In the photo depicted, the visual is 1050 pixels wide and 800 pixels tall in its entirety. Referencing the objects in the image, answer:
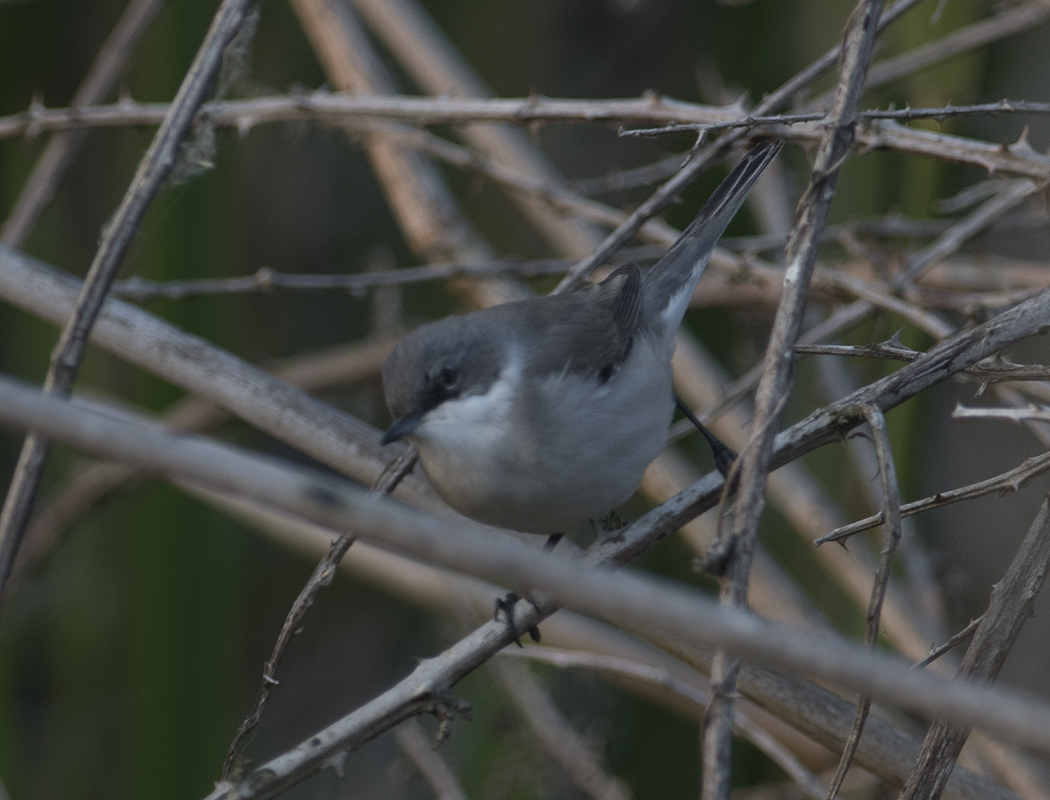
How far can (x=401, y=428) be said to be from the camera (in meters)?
1.83

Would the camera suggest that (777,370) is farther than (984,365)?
No

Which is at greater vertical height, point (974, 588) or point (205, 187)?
point (205, 187)

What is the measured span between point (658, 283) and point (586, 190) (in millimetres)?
438

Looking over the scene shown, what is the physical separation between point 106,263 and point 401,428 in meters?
0.64

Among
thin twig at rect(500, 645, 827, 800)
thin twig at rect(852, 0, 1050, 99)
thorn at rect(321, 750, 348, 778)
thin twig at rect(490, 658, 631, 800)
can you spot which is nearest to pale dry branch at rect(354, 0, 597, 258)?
thin twig at rect(852, 0, 1050, 99)

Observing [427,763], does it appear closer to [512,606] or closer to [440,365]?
[512,606]

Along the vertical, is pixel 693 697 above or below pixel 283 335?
below

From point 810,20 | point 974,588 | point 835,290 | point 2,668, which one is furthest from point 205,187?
point 974,588

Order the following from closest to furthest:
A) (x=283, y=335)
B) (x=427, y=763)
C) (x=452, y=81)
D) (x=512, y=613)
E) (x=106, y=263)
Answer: (x=106, y=263) < (x=512, y=613) < (x=427, y=763) < (x=452, y=81) < (x=283, y=335)

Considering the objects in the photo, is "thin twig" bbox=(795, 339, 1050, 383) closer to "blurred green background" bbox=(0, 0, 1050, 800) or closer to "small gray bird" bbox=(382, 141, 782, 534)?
"small gray bird" bbox=(382, 141, 782, 534)

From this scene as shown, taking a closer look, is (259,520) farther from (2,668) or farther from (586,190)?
(586,190)

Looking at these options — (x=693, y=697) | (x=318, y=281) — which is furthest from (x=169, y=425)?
(x=693, y=697)

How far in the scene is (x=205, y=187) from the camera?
117 inches

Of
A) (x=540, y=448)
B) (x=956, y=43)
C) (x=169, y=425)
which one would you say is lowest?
(x=540, y=448)
